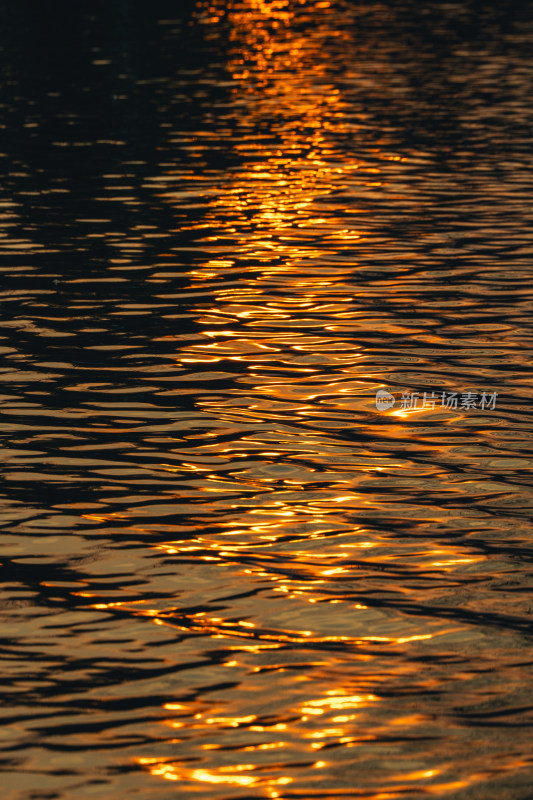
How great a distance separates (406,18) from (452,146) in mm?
33487

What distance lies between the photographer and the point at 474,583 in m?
9.27

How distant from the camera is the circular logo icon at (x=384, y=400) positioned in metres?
13.0

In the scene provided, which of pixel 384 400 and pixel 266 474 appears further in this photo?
pixel 384 400

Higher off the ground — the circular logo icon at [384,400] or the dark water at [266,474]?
the dark water at [266,474]

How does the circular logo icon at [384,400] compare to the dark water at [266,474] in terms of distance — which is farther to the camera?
the circular logo icon at [384,400]

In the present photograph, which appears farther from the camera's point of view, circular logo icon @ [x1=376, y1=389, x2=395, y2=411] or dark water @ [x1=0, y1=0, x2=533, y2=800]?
circular logo icon @ [x1=376, y1=389, x2=395, y2=411]

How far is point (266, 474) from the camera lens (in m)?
11.3

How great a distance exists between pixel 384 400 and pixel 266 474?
2.26m

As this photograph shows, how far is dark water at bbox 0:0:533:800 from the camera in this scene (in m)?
7.45

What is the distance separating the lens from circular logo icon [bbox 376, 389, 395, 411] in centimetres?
1304

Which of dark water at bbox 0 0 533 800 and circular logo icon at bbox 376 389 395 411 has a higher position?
dark water at bbox 0 0 533 800

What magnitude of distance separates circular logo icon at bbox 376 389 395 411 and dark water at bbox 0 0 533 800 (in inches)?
6.7

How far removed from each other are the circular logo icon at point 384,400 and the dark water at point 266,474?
0.56 feet

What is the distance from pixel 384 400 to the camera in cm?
1319
